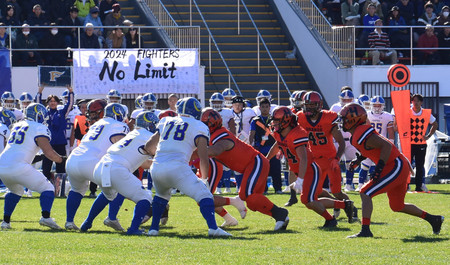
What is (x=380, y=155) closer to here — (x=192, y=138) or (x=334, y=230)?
(x=334, y=230)

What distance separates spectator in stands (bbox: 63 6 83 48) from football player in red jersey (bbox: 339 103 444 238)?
13.4m

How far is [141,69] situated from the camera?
21312 mm

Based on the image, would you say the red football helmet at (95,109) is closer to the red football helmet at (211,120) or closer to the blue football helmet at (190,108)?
the red football helmet at (211,120)

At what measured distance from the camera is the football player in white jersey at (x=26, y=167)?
11.2m

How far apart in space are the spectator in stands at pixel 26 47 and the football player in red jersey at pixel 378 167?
13.3 m

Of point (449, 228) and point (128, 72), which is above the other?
point (128, 72)

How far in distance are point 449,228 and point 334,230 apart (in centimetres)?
134

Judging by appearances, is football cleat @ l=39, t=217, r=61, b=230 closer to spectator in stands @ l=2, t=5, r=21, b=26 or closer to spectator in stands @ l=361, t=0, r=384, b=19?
spectator in stands @ l=2, t=5, r=21, b=26

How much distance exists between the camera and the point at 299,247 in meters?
9.28

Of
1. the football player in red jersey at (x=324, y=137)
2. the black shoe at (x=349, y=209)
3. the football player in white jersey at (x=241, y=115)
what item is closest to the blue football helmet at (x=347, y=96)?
the football player in white jersey at (x=241, y=115)

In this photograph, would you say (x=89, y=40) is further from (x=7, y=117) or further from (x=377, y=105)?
(x=377, y=105)

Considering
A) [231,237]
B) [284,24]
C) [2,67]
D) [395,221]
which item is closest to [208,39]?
[284,24]

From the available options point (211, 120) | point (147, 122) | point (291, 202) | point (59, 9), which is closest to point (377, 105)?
point (291, 202)

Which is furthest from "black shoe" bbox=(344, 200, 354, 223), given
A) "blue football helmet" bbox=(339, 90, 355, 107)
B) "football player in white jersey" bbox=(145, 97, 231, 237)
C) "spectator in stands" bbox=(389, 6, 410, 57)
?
"spectator in stands" bbox=(389, 6, 410, 57)
